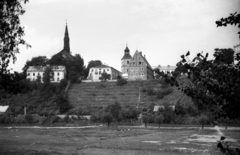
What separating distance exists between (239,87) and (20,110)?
271ft

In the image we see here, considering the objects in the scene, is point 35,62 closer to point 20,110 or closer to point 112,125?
point 20,110

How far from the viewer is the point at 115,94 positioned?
95812 mm

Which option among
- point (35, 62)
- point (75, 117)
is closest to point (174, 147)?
point (75, 117)

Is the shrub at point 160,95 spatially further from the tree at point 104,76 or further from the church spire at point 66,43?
the church spire at point 66,43

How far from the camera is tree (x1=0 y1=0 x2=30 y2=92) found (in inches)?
649

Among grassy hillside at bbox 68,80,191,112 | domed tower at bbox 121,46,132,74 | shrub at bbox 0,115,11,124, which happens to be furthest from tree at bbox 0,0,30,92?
domed tower at bbox 121,46,132,74

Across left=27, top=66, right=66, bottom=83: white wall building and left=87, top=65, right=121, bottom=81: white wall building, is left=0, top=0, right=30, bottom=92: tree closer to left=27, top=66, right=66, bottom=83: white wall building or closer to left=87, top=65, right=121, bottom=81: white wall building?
left=27, top=66, right=66, bottom=83: white wall building

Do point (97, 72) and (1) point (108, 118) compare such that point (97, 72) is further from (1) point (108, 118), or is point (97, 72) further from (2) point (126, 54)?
(1) point (108, 118)

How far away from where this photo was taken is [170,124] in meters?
59.0

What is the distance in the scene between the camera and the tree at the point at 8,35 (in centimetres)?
1648

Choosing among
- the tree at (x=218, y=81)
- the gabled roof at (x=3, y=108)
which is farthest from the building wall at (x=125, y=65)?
the tree at (x=218, y=81)

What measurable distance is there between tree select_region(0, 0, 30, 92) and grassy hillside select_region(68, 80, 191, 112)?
65.5 metres

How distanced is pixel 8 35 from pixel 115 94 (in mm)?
79076

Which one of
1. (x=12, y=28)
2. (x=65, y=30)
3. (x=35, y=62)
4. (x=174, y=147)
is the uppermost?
(x=65, y=30)
